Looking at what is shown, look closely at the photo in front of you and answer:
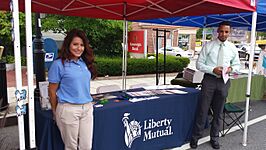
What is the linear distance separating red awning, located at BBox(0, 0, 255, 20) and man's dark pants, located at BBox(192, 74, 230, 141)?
1.11m

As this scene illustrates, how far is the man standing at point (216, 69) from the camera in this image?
12.5ft

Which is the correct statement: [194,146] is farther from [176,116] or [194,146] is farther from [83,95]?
[83,95]

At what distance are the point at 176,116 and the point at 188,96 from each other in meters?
0.38

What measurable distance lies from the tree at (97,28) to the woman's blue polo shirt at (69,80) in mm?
9089

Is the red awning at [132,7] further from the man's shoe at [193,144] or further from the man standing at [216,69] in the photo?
the man's shoe at [193,144]

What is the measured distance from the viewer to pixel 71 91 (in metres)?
2.56

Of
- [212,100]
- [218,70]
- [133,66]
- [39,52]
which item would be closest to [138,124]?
[212,100]

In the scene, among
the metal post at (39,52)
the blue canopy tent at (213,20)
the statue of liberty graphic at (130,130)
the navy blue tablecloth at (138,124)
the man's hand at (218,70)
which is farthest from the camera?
the blue canopy tent at (213,20)

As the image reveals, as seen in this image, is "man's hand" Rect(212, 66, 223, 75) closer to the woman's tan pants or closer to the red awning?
the red awning

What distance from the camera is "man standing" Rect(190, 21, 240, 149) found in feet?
12.5

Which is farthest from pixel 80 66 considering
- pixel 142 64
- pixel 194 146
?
pixel 142 64

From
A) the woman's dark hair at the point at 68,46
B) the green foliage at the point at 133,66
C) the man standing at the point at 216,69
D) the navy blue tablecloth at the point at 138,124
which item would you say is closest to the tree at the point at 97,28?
the green foliage at the point at 133,66

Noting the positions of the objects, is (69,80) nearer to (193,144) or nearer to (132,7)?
(193,144)

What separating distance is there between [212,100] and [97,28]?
31.5 feet
